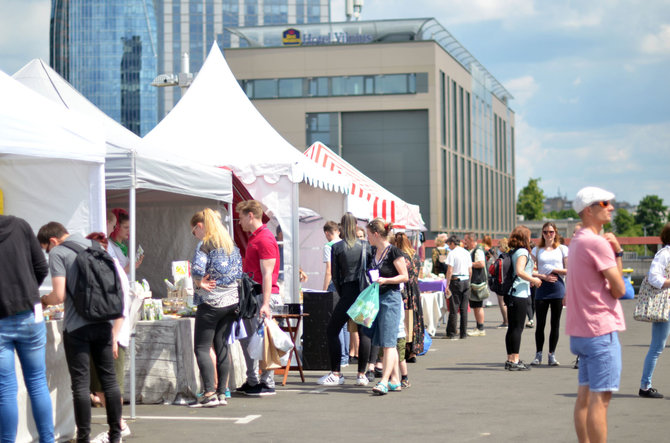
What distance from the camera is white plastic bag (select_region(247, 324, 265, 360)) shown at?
31.0 feet

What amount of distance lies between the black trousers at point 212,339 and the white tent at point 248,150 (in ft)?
6.50

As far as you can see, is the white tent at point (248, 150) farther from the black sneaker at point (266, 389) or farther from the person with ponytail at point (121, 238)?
the black sneaker at point (266, 389)

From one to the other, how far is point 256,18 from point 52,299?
6368 inches

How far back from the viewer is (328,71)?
5816 centimetres

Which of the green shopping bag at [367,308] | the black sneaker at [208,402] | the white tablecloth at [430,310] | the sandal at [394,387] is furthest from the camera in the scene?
the white tablecloth at [430,310]

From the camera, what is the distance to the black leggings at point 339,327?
10.0 m

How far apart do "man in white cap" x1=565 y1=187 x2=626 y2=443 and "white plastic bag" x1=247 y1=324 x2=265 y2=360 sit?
429cm

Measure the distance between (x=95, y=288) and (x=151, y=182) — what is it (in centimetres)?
308

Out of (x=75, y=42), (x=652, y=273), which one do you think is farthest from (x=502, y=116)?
(x=75, y=42)

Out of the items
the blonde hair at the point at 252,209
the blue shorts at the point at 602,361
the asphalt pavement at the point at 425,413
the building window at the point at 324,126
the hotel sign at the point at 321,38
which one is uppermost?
the hotel sign at the point at 321,38

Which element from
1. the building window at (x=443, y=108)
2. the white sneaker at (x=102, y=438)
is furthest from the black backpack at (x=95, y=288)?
the building window at (x=443, y=108)

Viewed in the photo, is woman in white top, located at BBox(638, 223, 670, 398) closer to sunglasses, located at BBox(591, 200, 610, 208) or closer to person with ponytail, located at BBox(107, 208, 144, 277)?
sunglasses, located at BBox(591, 200, 610, 208)

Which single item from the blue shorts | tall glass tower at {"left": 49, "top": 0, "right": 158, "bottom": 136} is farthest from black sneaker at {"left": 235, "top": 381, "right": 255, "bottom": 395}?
tall glass tower at {"left": 49, "top": 0, "right": 158, "bottom": 136}

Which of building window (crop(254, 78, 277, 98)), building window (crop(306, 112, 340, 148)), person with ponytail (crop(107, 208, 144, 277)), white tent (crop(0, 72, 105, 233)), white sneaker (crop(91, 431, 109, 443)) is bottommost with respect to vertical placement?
white sneaker (crop(91, 431, 109, 443))
